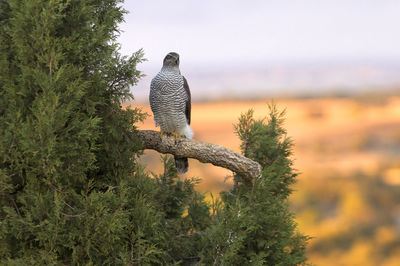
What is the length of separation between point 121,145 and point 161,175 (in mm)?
2343

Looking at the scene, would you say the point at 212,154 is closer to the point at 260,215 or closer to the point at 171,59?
the point at 260,215

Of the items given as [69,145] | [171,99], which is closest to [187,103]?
[171,99]

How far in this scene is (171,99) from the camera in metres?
6.18

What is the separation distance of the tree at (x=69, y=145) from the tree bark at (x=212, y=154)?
936 mm

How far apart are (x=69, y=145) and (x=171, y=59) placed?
2945 millimetres

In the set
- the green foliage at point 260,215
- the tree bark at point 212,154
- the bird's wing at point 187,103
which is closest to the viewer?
the green foliage at point 260,215

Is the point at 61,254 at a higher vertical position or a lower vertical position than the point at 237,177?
lower

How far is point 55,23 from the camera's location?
12.7ft

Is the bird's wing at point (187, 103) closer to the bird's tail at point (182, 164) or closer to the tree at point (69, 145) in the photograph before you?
the bird's tail at point (182, 164)

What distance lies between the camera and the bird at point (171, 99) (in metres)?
6.16

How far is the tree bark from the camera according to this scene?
218 inches

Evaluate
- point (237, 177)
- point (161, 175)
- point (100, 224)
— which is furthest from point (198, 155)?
point (100, 224)

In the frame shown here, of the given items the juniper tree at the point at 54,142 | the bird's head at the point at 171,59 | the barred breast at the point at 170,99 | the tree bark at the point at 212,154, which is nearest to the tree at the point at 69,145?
the juniper tree at the point at 54,142

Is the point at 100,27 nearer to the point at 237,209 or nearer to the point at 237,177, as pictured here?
the point at 237,209
